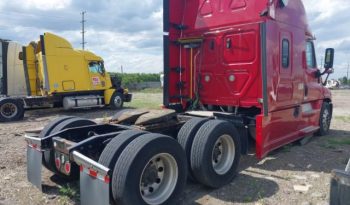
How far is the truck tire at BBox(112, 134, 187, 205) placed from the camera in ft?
10.8

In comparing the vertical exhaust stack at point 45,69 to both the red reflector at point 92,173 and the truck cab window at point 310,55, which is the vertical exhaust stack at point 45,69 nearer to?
the truck cab window at point 310,55

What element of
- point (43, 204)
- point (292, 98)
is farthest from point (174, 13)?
point (43, 204)

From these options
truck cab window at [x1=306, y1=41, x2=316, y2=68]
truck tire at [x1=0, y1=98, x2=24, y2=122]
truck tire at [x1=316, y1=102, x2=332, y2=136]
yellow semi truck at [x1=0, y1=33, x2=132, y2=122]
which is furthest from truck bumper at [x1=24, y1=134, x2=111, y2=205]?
yellow semi truck at [x1=0, y1=33, x2=132, y2=122]

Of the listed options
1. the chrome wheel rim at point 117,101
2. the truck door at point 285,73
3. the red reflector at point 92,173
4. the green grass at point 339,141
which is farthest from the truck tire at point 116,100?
the red reflector at point 92,173

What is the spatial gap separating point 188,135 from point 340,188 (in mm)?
2209

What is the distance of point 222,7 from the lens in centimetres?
613

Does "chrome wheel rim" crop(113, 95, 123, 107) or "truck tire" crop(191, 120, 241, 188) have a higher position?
"chrome wheel rim" crop(113, 95, 123, 107)

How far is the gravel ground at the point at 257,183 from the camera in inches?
165

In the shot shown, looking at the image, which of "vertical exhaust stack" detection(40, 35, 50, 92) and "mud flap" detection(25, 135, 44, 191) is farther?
"vertical exhaust stack" detection(40, 35, 50, 92)

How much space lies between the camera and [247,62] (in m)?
5.78

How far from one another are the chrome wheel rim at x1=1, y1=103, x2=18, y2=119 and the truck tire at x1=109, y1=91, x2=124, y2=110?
15.1ft

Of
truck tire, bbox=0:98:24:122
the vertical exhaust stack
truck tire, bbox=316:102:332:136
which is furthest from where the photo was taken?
the vertical exhaust stack

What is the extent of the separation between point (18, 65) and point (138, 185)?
44.0 ft

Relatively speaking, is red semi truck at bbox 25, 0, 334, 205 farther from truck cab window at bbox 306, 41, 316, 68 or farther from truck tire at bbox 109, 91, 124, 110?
truck tire at bbox 109, 91, 124, 110
